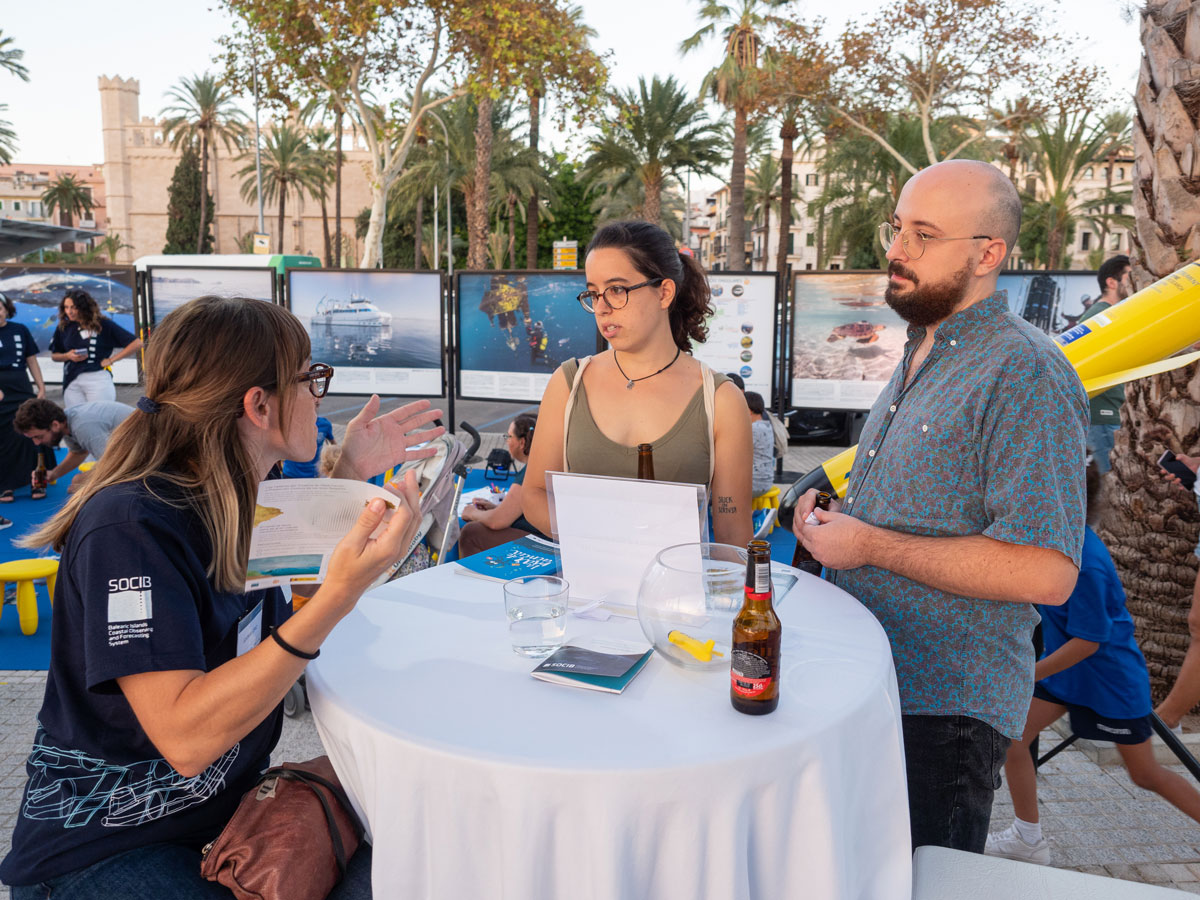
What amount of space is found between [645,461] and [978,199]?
3.69 ft

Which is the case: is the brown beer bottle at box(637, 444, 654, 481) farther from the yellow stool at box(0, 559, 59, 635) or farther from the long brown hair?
the yellow stool at box(0, 559, 59, 635)

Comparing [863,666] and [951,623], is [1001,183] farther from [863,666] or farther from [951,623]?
[863,666]

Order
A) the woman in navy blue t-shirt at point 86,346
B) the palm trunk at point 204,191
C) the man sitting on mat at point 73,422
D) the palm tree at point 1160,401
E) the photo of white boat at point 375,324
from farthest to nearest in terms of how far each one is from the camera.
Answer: the palm trunk at point 204,191 < the photo of white boat at point 375,324 < the woman in navy blue t-shirt at point 86,346 < the man sitting on mat at point 73,422 < the palm tree at point 1160,401

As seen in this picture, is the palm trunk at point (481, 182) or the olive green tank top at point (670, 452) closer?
the olive green tank top at point (670, 452)

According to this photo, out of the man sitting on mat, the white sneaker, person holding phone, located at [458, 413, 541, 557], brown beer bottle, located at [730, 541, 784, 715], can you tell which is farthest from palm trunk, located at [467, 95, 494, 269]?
brown beer bottle, located at [730, 541, 784, 715]

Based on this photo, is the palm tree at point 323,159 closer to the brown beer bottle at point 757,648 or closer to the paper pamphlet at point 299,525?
the paper pamphlet at point 299,525

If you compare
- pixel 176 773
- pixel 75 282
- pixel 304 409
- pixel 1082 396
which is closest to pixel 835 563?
pixel 1082 396

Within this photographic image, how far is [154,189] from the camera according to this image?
214 ft

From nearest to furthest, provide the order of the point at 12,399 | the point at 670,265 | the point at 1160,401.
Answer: the point at 670,265 → the point at 1160,401 → the point at 12,399

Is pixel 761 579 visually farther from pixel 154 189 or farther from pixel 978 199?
pixel 154 189

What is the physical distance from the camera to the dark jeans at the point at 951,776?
1852mm

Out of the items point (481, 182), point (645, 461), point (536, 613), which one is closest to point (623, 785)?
point (536, 613)

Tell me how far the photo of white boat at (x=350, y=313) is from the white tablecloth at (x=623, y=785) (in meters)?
8.13

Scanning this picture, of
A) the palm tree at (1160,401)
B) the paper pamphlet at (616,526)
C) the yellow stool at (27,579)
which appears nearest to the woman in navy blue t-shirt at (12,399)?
the yellow stool at (27,579)
